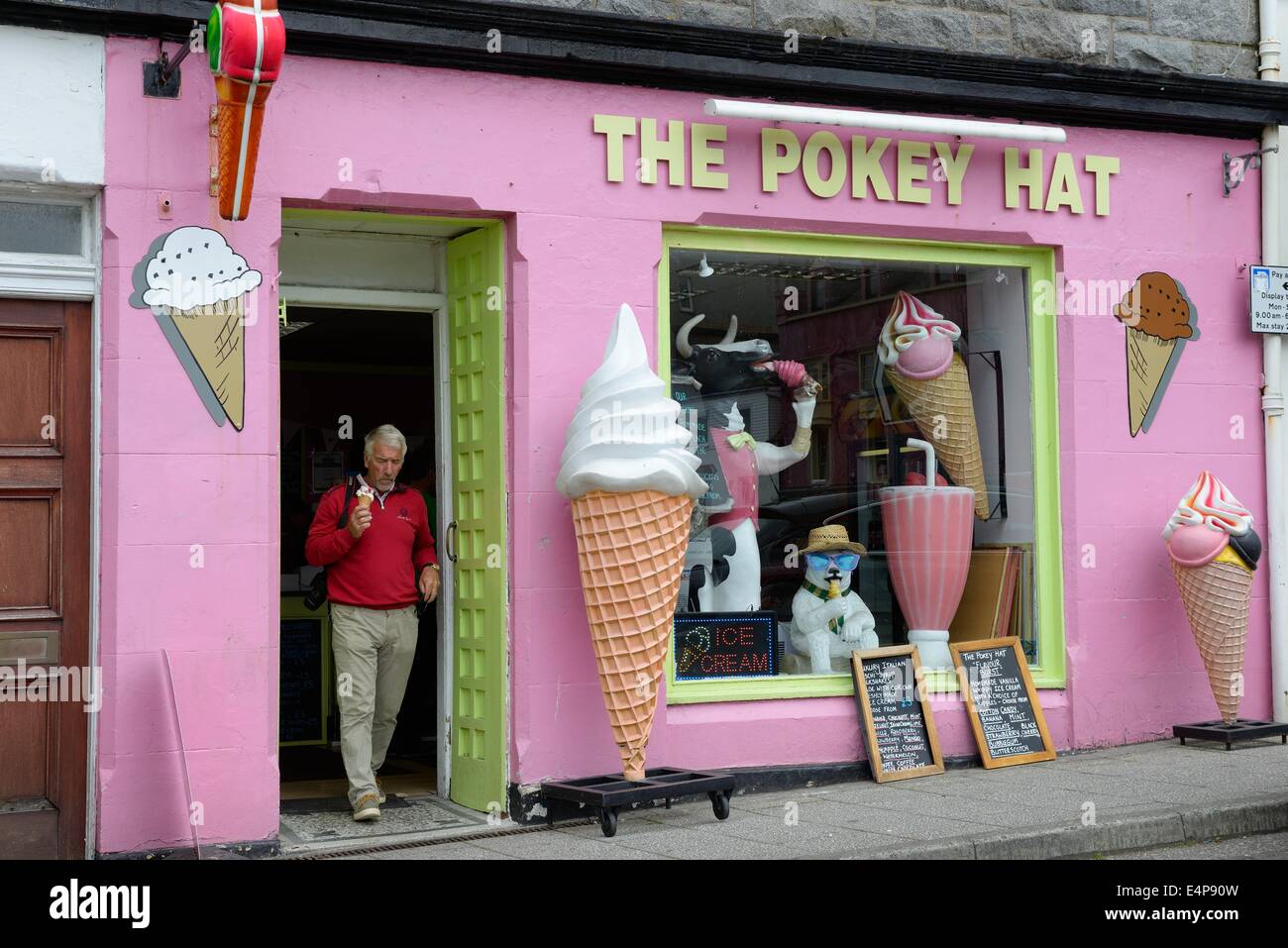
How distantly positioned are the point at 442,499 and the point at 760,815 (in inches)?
96.9

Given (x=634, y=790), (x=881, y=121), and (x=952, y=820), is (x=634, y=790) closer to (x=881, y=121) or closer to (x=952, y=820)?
(x=952, y=820)

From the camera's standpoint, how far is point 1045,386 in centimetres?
935

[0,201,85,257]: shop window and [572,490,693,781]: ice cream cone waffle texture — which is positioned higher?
[0,201,85,257]: shop window

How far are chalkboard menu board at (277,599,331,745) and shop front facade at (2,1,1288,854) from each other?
16cm

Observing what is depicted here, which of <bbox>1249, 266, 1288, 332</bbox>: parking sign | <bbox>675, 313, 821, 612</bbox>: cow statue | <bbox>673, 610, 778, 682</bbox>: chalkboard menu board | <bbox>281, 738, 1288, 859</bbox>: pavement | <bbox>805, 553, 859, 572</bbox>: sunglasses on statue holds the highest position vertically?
<bbox>1249, 266, 1288, 332</bbox>: parking sign

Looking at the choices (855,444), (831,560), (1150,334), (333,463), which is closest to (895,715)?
(831,560)

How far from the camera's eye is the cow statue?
8734 millimetres

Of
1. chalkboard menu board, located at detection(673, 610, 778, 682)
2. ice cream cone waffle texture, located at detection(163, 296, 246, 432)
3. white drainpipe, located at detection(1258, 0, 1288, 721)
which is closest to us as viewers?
ice cream cone waffle texture, located at detection(163, 296, 246, 432)

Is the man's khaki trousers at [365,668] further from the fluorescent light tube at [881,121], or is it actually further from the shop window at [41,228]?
the fluorescent light tube at [881,121]

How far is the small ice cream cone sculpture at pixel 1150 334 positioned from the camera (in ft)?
30.7

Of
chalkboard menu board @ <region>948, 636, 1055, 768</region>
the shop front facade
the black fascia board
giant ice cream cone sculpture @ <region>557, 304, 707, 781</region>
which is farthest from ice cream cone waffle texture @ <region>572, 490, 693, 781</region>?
the black fascia board

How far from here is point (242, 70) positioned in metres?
6.36

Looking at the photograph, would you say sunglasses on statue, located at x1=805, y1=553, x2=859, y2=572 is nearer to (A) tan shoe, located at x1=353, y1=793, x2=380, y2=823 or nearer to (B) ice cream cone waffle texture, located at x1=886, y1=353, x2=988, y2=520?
(B) ice cream cone waffle texture, located at x1=886, y1=353, x2=988, y2=520

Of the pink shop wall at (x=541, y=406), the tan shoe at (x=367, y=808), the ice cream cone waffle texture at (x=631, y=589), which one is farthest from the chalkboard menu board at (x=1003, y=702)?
the tan shoe at (x=367, y=808)
